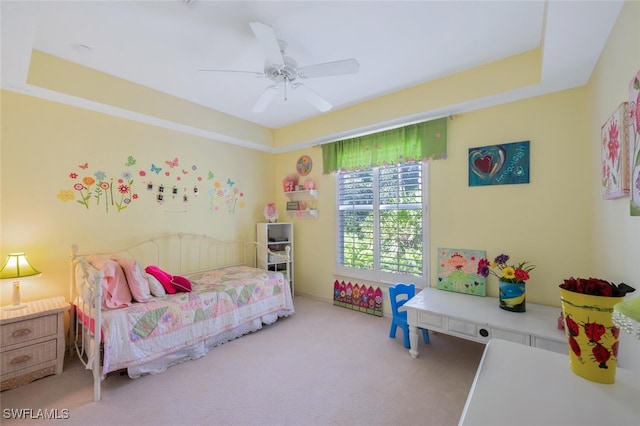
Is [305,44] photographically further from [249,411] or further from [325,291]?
[325,291]

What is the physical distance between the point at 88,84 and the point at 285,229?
295 centimetres

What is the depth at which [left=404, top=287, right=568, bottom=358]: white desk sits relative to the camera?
1951 millimetres

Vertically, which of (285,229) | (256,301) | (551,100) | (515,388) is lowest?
(256,301)

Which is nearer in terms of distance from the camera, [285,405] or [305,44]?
[285,405]

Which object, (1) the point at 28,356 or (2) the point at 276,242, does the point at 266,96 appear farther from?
(1) the point at 28,356

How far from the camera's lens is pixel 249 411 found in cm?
186

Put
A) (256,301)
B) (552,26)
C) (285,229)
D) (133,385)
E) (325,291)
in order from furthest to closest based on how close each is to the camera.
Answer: (285,229) → (325,291) → (256,301) → (133,385) → (552,26)

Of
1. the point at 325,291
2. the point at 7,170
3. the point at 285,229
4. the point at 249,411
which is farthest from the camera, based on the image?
the point at 285,229

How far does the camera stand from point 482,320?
2.16 metres

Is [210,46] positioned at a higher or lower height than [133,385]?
higher

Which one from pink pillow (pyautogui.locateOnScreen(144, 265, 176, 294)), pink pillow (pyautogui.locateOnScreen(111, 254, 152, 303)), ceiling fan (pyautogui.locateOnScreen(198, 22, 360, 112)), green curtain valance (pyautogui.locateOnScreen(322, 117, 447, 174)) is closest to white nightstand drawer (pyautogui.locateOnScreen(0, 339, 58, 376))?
pink pillow (pyautogui.locateOnScreen(111, 254, 152, 303))

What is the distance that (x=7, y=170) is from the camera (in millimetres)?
2348

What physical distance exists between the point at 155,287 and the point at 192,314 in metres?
0.46

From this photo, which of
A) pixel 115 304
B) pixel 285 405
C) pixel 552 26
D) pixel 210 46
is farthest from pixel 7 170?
pixel 552 26
